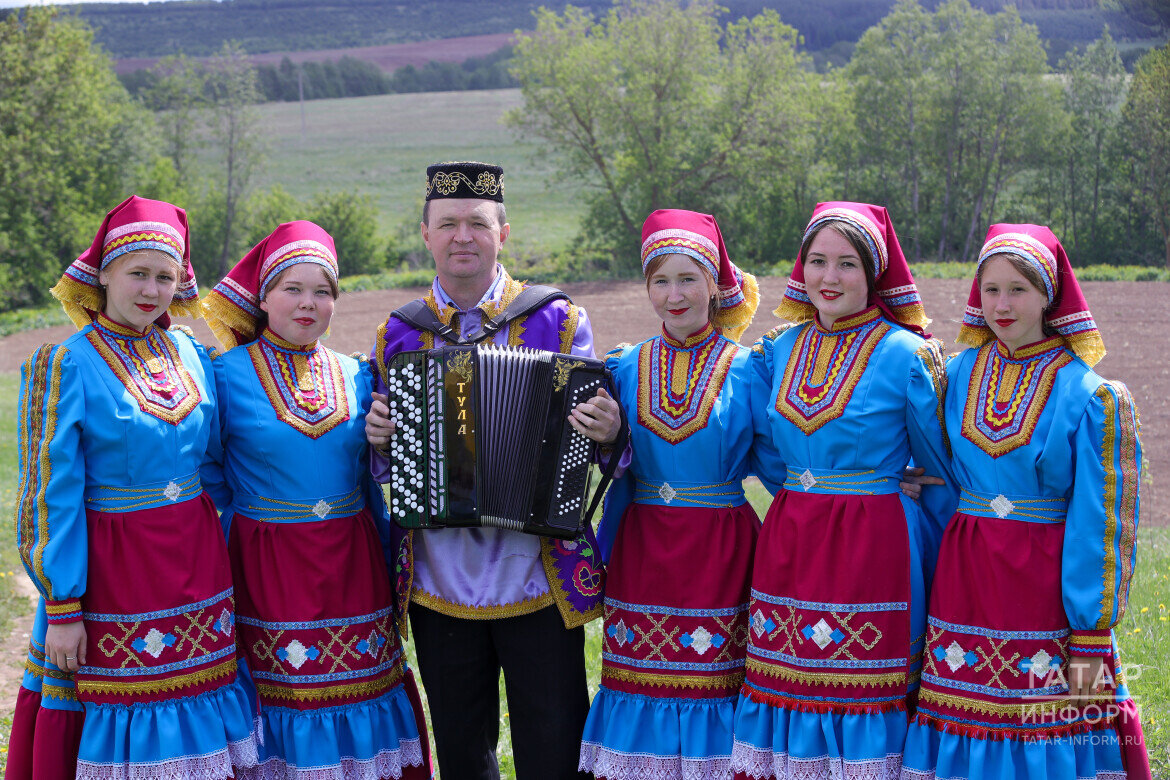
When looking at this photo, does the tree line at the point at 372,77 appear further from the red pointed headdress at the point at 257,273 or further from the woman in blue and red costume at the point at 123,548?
the woman in blue and red costume at the point at 123,548

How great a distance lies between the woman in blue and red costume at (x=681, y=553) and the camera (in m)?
3.66

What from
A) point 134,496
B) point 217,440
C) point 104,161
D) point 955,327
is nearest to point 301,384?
point 217,440

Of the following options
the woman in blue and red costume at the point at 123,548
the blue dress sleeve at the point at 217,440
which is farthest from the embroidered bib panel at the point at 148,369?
the blue dress sleeve at the point at 217,440

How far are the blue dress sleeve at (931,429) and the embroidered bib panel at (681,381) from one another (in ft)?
2.23

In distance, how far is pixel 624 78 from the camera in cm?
3819

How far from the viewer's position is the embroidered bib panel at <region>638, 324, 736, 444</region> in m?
3.72

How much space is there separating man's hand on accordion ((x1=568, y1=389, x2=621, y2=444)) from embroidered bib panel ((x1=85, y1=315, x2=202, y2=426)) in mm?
1361

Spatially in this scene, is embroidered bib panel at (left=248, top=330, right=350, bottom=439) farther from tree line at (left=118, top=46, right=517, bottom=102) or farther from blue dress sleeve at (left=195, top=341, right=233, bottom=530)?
tree line at (left=118, top=46, right=517, bottom=102)

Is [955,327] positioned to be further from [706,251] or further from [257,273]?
[257,273]

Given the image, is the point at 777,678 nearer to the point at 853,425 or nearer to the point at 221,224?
the point at 853,425

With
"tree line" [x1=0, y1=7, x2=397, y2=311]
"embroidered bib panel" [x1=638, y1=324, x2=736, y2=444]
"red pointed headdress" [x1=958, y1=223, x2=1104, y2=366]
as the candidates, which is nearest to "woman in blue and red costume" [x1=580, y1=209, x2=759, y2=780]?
"embroidered bib panel" [x1=638, y1=324, x2=736, y2=444]

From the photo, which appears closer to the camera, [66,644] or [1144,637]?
[66,644]

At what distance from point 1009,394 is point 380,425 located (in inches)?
86.6

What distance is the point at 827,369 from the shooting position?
3623 mm
